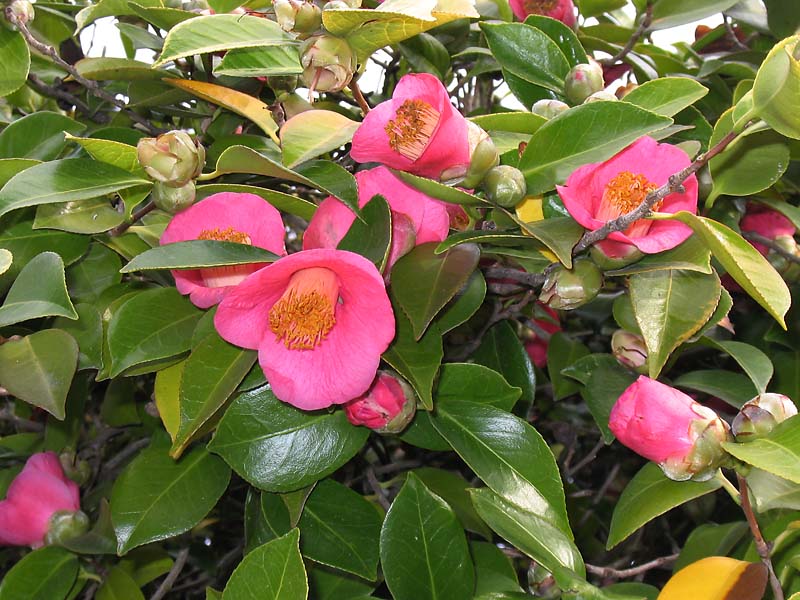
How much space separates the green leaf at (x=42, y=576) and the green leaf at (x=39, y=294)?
0.30m

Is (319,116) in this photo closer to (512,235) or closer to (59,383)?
(512,235)

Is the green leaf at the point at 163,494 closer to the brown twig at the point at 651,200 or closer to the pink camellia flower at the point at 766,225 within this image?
the brown twig at the point at 651,200

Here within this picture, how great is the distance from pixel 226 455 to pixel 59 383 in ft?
0.48

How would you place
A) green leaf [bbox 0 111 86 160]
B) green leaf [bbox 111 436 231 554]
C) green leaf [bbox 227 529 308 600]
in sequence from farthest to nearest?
green leaf [bbox 0 111 86 160] → green leaf [bbox 111 436 231 554] → green leaf [bbox 227 529 308 600]

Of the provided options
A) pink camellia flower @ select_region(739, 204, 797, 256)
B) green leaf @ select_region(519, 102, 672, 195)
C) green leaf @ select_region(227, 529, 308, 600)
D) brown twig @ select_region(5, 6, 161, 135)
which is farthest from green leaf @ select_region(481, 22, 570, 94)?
green leaf @ select_region(227, 529, 308, 600)

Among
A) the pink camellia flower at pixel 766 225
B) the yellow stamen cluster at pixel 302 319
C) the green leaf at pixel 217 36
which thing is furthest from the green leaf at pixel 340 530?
the pink camellia flower at pixel 766 225

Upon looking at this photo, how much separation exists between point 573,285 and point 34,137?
0.55m

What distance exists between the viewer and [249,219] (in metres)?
0.67

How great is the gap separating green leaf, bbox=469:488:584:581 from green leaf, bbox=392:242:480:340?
13 centimetres

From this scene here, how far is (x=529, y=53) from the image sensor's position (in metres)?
0.82

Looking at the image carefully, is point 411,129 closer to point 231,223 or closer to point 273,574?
point 231,223

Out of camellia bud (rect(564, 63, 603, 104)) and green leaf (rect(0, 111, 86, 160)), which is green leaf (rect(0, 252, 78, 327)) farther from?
camellia bud (rect(564, 63, 603, 104))

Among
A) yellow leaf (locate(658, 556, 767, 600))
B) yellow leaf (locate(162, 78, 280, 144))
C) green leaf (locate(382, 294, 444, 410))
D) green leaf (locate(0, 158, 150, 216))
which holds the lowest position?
yellow leaf (locate(658, 556, 767, 600))

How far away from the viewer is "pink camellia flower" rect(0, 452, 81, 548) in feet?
2.86
